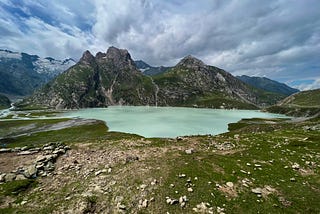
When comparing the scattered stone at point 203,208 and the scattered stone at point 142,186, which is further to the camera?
the scattered stone at point 142,186

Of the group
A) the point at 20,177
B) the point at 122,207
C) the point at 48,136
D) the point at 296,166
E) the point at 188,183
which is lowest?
the point at 48,136

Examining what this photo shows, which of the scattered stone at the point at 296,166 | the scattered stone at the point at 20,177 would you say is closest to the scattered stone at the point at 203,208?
the scattered stone at the point at 296,166

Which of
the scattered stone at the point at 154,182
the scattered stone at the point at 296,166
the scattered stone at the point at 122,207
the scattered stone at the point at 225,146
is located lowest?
the scattered stone at the point at 122,207

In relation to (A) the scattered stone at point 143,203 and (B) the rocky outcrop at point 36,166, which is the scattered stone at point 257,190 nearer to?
(A) the scattered stone at point 143,203

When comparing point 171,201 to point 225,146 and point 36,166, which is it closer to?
point 36,166

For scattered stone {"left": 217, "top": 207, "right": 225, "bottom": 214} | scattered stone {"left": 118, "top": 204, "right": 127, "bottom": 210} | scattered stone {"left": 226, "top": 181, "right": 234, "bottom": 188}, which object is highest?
scattered stone {"left": 226, "top": 181, "right": 234, "bottom": 188}

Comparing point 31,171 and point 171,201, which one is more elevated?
point 31,171

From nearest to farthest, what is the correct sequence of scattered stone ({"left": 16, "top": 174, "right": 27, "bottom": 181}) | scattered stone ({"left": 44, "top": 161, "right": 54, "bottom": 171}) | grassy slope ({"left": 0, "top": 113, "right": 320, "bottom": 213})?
1. grassy slope ({"left": 0, "top": 113, "right": 320, "bottom": 213})
2. scattered stone ({"left": 16, "top": 174, "right": 27, "bottom": 181})
3. scattered stone ({"left": 44, "top": 161, "right": 54, "bottom": 171})

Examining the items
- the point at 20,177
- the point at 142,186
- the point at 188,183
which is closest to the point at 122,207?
the point at 142,186

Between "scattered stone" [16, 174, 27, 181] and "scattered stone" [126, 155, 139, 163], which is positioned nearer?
"scattered stone" [16, 174, 27, 181]

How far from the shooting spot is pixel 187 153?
977 inches

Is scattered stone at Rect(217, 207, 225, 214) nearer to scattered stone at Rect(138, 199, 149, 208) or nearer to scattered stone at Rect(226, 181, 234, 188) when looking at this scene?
scattered stone at Rect(226, 181, 234, 188)

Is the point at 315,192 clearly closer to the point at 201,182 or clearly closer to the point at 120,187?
the point at 201,182

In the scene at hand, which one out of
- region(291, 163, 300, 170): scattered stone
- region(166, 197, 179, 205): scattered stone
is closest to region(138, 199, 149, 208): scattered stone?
region(166, 197, 179, 205): scattered stone
